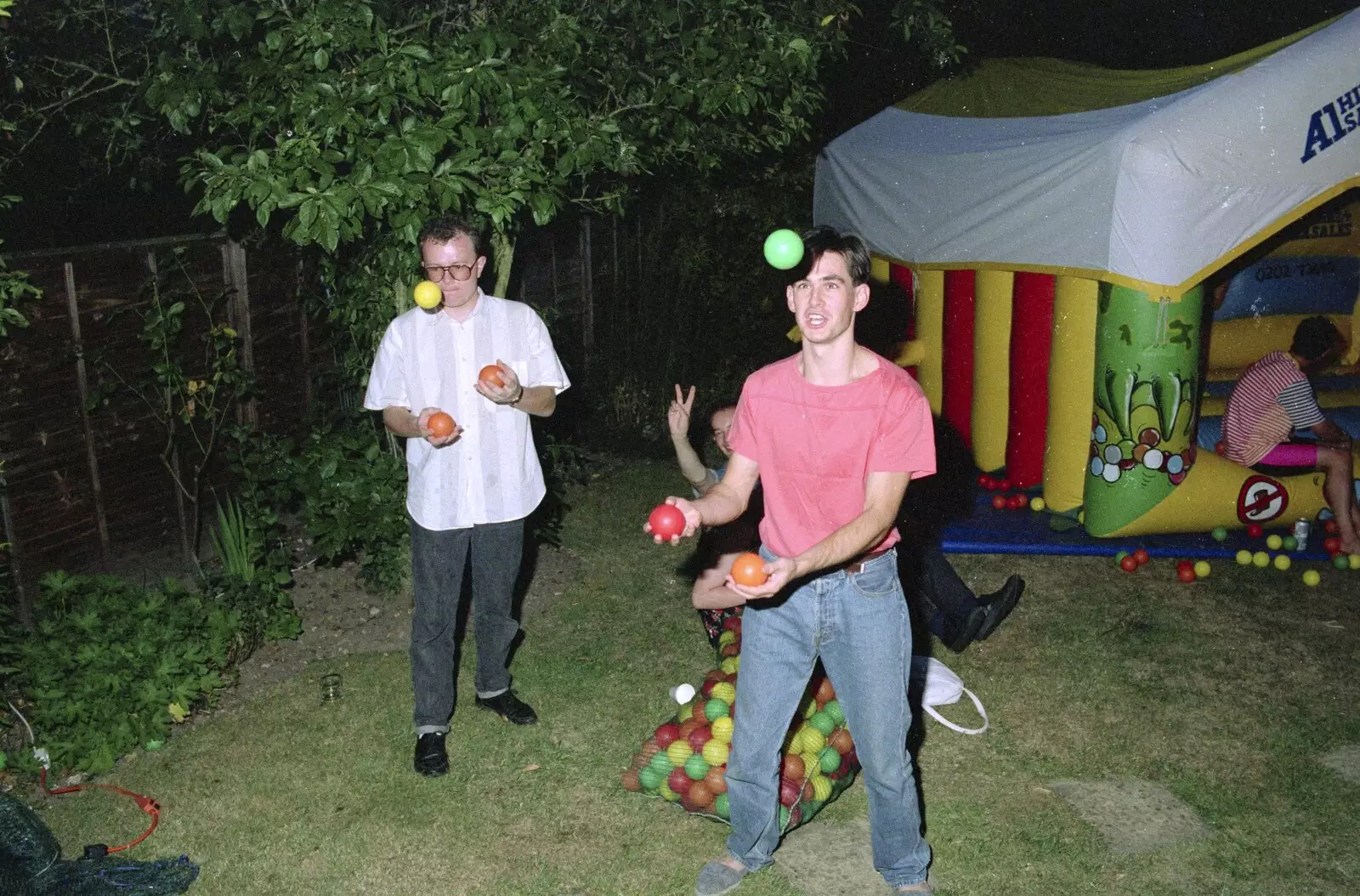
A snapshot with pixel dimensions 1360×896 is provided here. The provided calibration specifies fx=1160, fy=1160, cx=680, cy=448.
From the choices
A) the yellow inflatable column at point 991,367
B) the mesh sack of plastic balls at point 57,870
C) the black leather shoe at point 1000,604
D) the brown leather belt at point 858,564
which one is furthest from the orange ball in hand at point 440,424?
the yellow inflatable column at point 991,367

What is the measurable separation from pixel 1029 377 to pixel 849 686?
16.0 feet

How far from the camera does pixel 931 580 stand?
18.7 ft

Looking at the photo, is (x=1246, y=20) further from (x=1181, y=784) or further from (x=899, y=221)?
(x=1181, y=784)

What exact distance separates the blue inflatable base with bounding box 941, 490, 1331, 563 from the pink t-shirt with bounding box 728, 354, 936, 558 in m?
3.68

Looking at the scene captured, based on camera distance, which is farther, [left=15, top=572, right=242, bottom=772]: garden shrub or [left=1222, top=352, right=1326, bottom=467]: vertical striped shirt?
[left=1222, top=352, right=1326, bottom=467]: vertical striped shirt

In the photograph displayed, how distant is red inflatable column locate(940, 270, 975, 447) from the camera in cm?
838

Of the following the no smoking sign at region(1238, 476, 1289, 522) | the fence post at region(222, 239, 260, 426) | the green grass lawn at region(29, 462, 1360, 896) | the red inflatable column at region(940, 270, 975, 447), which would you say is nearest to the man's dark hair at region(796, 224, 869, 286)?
the green grass lawn at region(29, 462, 1360, 896)

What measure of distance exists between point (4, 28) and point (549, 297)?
4423 mm

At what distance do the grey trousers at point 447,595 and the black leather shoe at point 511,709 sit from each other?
1.09 feet

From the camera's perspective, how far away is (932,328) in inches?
342

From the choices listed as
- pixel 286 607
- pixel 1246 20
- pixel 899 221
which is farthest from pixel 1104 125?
pixel 1246 20

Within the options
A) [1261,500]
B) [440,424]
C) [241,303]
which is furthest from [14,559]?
[1261,500]

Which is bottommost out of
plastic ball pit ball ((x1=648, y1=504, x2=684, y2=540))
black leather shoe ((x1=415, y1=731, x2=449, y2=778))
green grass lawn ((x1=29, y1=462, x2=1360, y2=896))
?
green grass lawn ((x1=29, y1=462, x2=1360, y2=896))

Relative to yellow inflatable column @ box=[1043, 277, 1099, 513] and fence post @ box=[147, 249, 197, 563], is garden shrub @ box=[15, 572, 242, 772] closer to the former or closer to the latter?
fence post @ box=[147, 249, 197, 563]
